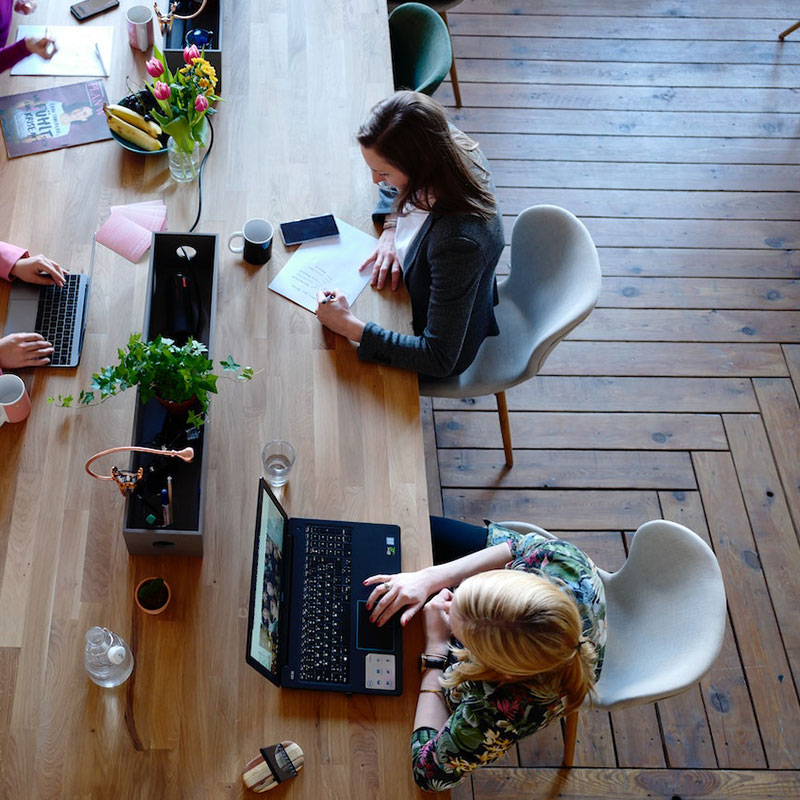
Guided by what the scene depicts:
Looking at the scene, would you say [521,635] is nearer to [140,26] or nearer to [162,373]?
[162,373]

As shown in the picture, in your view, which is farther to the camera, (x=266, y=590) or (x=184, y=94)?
(x=184, y=94)

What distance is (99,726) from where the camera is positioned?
152 centimetres

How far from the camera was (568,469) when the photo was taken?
9.41ft

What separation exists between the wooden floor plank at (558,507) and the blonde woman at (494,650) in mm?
1019

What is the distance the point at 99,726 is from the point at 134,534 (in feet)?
1.20

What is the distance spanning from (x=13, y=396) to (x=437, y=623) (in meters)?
1.09

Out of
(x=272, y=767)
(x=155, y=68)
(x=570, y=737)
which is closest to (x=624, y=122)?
(x=155, y=68)

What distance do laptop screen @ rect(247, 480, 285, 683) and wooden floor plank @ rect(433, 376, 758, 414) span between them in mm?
1416

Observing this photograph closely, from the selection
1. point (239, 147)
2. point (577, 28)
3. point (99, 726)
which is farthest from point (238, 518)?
point (577, 28)

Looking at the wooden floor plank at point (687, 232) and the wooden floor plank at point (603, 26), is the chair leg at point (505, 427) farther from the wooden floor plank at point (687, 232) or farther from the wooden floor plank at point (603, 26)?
the wooden floor plank at point (603, 26)

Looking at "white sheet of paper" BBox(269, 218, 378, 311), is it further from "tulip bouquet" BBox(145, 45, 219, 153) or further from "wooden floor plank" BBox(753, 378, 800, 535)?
"wooden floor plank" BBox(753, 378, 800, 535)

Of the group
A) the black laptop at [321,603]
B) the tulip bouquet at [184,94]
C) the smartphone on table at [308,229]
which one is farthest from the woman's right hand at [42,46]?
the black laptop at [321,603]

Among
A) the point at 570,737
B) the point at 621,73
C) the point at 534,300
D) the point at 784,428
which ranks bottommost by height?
the point at 784,428

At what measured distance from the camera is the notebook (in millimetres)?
1944
